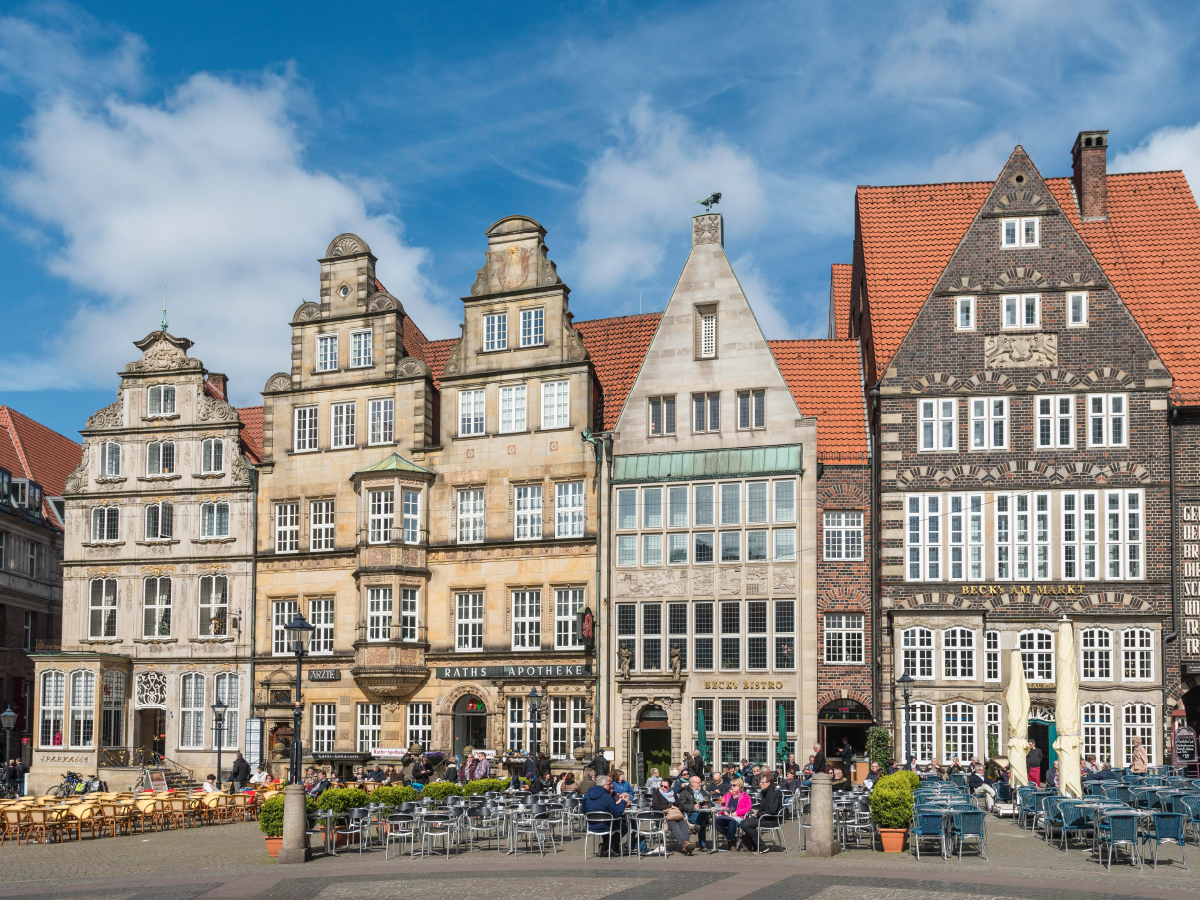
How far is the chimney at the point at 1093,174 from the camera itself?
43.2m

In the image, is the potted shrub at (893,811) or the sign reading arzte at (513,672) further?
the sign reading arzte at (513,672)

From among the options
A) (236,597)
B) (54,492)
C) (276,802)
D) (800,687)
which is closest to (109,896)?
(276,802)

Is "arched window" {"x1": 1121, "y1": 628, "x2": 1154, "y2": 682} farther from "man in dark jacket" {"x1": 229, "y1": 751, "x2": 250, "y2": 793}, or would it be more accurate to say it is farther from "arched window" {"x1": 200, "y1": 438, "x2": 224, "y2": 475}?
"arched window" {"x1": 200, "y1": 438, "x2": 224, "y2": 475}

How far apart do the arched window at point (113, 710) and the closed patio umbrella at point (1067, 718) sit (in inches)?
1246

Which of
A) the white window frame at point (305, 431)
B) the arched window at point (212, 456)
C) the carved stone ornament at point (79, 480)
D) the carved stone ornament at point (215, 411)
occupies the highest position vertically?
the carved stone ornament at point (215, 411)

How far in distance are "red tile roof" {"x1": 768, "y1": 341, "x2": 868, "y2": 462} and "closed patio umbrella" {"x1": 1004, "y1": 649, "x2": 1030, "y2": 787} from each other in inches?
429

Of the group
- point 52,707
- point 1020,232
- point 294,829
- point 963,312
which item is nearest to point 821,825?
point 294,829

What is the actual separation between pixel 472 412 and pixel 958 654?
1708 cm

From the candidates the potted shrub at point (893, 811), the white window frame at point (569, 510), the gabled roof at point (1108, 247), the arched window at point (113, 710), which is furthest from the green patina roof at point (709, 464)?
the arched window at point (113, 710)

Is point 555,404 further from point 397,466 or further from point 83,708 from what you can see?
point 83,708

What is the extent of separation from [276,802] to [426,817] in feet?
9.05

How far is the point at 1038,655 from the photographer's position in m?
37.1

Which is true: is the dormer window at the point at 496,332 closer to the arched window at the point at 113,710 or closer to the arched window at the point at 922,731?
the arched window at the point at 113,710

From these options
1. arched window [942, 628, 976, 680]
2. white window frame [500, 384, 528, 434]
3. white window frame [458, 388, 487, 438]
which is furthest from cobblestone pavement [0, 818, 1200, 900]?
white window frame [458, 388, 487, 438]
